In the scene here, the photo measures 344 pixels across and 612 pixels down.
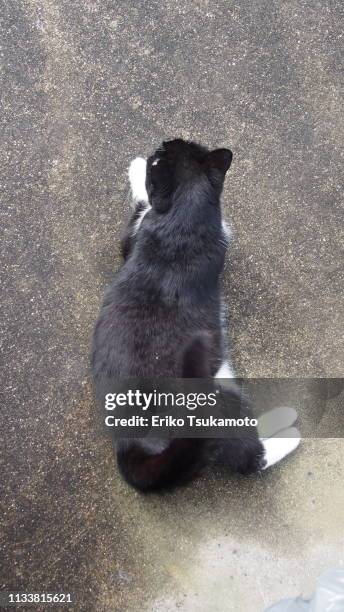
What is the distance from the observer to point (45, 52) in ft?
8.83

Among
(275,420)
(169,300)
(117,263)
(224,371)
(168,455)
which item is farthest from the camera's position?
(117,263)

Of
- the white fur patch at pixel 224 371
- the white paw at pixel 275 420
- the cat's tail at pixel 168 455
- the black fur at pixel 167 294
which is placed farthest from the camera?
the white paw at pixel 275 420

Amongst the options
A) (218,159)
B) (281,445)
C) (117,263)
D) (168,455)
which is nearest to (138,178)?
(117,263)

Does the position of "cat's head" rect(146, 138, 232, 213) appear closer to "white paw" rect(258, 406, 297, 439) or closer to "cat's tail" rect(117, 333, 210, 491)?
"cat's tail" rect(117, 333, 210, 491)

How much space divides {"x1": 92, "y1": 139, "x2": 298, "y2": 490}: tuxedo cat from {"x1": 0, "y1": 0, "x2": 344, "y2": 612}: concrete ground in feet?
1.38

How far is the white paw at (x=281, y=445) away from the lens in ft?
7.85

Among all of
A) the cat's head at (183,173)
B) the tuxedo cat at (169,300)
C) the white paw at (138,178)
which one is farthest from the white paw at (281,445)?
the white paw at (138,178)

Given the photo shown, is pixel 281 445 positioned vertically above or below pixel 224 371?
below

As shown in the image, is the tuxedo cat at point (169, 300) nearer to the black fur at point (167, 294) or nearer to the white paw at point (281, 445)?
the black fur at point (167, 294)

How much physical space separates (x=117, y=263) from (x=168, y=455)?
1.07 metres

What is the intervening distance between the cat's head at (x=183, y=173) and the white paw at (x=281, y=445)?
3.83 ft

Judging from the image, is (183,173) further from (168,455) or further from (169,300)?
(168,455)

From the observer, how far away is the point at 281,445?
2424 millimetres

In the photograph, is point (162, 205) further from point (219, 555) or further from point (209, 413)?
point (219, 555)
